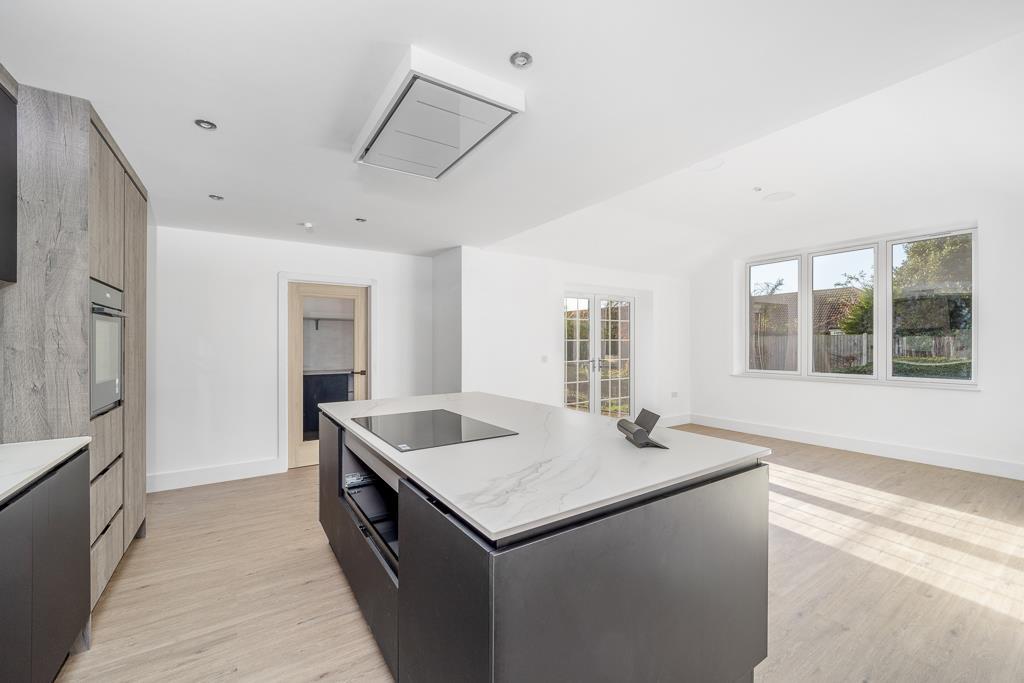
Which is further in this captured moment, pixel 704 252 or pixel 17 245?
pixel 704 252

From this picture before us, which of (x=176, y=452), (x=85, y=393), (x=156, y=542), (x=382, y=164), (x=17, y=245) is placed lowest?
(x=156, y=542)

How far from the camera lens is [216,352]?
4086 millimetres

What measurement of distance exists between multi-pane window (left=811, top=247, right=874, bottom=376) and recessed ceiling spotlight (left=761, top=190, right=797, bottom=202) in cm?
157

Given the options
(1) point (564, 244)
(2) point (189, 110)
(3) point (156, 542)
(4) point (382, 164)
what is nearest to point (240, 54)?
(2) point (189, 110)

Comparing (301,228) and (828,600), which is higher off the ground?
(301,228)

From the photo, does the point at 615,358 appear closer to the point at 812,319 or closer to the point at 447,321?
the point at 812,319

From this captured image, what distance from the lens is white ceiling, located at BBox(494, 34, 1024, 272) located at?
260 cm

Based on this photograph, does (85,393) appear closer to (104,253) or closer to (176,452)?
(104,253)

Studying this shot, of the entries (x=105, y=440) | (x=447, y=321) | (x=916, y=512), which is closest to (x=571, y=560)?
(x=105, y=440)

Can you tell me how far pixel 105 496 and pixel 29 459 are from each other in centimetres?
77

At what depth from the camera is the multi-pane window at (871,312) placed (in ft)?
14.6

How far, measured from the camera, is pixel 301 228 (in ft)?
12.9

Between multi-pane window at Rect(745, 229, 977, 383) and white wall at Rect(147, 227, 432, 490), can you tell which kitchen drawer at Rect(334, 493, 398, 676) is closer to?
white wall at Rect(147, 227, 432, 490)

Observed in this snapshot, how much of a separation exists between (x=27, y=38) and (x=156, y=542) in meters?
2.73
